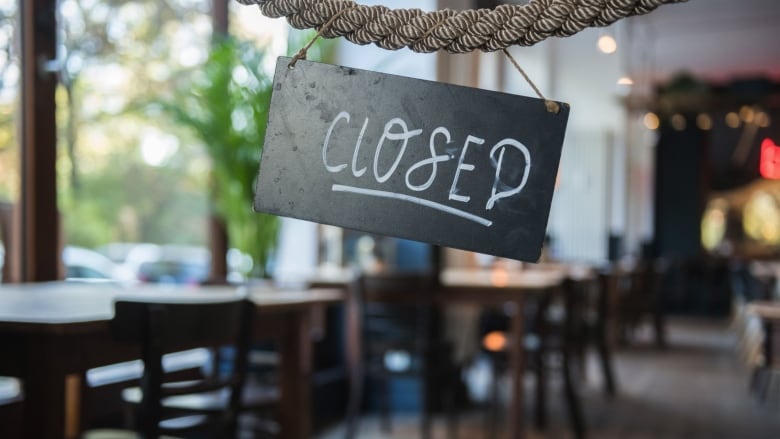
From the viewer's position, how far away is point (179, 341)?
74.0 inches

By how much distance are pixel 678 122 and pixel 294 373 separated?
38.2ft

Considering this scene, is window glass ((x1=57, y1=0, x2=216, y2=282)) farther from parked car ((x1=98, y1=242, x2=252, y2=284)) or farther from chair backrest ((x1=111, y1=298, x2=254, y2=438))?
chair backrest ((x1=111, y1=298, x2=254, y2=438))

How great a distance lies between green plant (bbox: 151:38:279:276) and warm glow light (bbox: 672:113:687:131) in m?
10.0

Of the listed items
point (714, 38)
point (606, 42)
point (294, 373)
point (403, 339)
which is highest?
point (714, 38)

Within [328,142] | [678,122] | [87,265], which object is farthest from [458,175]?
[678,122]

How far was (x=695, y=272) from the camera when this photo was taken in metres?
13.0

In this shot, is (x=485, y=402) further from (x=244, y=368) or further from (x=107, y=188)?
(x=244, y=368)

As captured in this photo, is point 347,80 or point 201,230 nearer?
point 347,80

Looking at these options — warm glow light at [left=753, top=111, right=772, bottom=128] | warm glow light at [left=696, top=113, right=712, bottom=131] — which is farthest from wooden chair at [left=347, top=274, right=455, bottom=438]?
warm glow light at [left=696, top=113, right=712, bottom=131]

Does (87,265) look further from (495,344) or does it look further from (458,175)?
(458,175)

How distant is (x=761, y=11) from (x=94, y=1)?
8298 millimetres

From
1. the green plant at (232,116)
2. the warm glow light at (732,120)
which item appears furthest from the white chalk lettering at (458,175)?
the warm glow light at (732,120)

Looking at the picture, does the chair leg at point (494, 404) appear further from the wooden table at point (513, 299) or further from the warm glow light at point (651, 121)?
the warm glow light at point (651, 121)

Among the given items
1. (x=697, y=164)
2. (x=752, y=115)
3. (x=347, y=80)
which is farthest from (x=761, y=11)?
(x=347, y=80)
